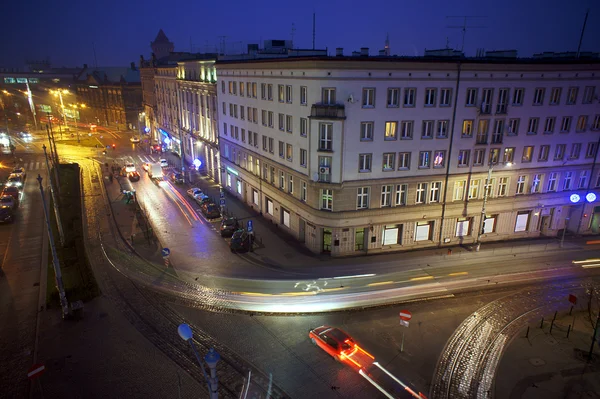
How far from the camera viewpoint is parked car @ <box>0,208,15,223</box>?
4128 centimetres

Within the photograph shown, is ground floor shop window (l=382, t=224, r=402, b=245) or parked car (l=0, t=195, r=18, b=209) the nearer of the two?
ground floor shop window (l=382, t=224, r=402, b=245)

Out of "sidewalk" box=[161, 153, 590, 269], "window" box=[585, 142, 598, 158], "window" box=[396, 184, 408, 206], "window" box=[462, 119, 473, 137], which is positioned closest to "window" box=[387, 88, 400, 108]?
"window" box=[462, 119, 473, 137]

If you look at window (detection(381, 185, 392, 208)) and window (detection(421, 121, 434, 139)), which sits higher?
window (detection(421, 121, 434, 139))

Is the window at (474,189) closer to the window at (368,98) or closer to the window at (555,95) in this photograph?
the window at (555,95)

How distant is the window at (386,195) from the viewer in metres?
34.2

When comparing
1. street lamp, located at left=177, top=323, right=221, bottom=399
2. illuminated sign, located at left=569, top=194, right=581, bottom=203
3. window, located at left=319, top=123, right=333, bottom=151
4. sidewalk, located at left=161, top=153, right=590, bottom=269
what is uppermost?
window, located at left=319, top=123, right=333, bottom=151

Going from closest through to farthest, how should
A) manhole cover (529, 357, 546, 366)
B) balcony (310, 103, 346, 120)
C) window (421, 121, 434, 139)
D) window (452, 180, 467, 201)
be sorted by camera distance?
manhole cover (529, 357, 546, 366)
balcony (310, 103, 346, 120)
window (421, 121, 434, 139)
window (452, 180, 467, 201)

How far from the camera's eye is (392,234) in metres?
35.9

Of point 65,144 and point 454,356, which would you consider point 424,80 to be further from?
point 65,144

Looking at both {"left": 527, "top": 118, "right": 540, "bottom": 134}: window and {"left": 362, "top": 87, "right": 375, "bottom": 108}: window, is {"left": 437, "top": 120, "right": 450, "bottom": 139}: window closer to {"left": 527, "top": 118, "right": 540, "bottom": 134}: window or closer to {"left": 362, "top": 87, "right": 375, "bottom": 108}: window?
{"left": 362, "top": 87, "right": 375, "bottom": 108}: window

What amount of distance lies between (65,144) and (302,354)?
321 feet

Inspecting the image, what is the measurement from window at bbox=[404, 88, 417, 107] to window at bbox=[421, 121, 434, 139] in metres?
2.22

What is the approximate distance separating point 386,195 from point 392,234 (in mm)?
4073

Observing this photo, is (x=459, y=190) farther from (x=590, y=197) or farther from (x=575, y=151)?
(x=590, y=197)
